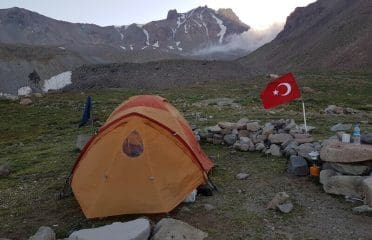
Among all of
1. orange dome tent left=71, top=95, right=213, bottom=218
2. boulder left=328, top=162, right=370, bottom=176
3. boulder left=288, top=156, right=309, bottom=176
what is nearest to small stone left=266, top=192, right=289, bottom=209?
boulder left=328, top=162, right=370, bottom=176

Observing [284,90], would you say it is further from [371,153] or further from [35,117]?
[35,117]

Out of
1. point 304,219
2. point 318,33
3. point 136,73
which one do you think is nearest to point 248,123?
point 304,219

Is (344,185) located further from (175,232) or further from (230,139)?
(230,139)

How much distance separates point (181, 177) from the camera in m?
10.1

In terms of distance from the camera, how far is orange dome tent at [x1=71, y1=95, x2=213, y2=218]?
952 cm

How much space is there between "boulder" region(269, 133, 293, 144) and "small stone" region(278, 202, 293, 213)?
4.35 metres

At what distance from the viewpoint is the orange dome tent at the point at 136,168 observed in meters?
9.52

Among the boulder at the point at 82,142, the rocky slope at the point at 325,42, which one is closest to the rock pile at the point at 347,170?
the boulder at the point at 82,142

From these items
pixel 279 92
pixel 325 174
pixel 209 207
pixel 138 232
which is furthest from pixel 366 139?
pixel 138 232

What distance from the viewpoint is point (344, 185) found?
405 inches

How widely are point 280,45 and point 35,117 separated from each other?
145160 mm

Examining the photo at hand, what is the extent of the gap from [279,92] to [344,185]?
4377 mm

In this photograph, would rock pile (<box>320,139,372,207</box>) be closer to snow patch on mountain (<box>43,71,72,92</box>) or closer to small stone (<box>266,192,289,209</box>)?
small stone (<box>266,192,289,209</box>)

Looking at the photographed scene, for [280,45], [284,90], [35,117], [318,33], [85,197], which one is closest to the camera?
[85,197]
